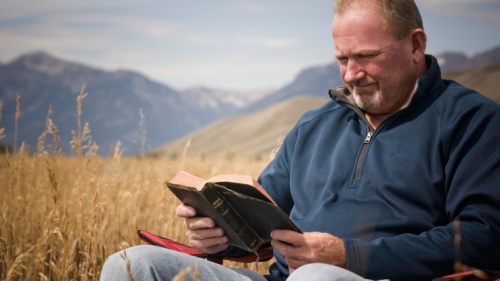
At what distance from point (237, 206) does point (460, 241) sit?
86 cm

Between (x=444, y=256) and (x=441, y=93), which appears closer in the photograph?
(x=444, y=256)

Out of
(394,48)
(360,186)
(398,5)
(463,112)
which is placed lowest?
(360,186)

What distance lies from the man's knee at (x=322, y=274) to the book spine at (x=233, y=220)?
44cm

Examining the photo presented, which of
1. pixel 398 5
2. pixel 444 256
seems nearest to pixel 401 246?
pixel 444 256

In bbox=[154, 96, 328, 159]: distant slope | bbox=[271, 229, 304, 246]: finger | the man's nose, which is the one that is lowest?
bbox=[154, 96, 328, 159]: distant slope

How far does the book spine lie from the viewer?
1985mm

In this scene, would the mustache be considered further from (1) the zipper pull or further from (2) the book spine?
(2) the book spine

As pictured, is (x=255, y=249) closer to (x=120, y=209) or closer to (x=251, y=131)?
(x=120, y=209)

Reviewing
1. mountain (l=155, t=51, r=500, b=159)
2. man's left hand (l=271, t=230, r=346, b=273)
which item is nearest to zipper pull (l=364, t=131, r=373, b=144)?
man's left hand (l=271, t=230, r=346, b=273)

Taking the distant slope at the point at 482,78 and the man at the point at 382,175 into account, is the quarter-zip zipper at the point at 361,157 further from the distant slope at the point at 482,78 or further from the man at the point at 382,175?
the distant slope at the point at 482,78

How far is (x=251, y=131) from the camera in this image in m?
167

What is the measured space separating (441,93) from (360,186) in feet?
1.91

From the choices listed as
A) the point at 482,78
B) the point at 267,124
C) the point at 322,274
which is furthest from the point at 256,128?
the point at 322,274

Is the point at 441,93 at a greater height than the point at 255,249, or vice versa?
the point at 441,93
